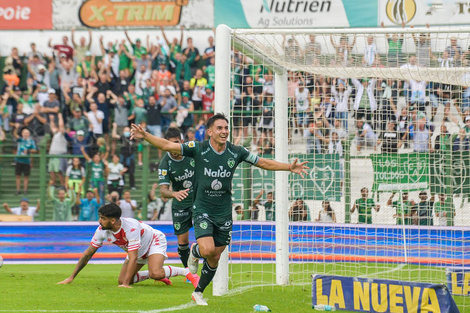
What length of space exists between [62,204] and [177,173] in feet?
20.8

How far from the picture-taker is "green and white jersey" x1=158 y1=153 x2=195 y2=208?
10.6 meters

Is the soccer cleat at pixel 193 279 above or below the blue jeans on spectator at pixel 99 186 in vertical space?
below

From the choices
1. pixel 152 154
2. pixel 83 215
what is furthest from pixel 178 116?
pixel 83 215

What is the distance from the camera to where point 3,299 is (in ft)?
Result: 30.3

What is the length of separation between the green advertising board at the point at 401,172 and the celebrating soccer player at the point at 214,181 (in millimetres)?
5015

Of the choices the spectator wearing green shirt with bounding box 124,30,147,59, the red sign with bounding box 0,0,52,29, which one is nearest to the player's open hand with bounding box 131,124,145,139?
the spectator wearing green shirt with bounding box 124,30,147,59

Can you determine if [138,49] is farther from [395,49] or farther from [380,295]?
[380,295]

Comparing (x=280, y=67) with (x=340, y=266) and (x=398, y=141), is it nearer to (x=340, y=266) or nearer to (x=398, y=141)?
(x=398, y=141)

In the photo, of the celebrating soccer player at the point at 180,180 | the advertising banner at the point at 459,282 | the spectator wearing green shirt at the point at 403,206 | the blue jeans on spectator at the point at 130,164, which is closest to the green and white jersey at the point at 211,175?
the celebrating soccer player at the point at 180,180

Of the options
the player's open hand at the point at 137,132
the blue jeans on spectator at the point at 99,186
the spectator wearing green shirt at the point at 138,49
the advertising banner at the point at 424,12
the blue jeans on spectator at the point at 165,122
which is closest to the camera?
the player's open hand at the point at 137,132

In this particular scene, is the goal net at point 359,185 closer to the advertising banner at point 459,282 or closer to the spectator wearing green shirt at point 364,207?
the spectator wearing green shirt at point 364,207

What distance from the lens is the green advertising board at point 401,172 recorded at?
508 inches

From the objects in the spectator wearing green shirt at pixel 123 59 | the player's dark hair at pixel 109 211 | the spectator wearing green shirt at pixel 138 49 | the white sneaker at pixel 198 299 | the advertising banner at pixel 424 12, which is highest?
the advertising banner at pixel 424 12

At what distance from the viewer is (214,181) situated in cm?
845
